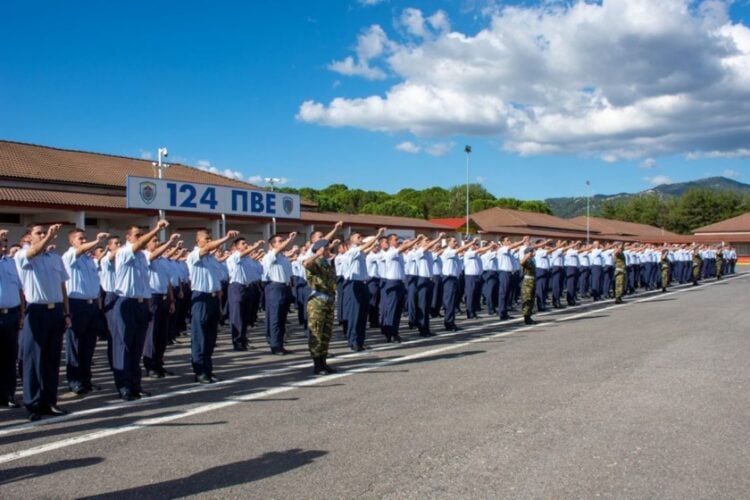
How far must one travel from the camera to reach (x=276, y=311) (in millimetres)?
11609

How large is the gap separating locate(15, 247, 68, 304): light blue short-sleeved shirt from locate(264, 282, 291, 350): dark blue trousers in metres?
4.57

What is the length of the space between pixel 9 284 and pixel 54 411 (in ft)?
5.17

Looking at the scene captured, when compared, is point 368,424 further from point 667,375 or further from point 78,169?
point 78,169

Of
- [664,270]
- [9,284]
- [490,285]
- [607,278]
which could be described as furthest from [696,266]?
[9,284]

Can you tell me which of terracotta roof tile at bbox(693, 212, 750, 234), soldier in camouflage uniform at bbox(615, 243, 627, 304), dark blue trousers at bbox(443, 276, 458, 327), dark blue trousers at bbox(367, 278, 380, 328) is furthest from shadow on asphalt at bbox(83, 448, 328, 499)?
terracotta roof tile at bbox(693, 212, 750, 234)

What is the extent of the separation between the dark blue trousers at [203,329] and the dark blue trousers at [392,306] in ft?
14.6

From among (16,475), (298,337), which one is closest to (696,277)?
(298,337)

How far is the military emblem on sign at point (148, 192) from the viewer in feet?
64.0

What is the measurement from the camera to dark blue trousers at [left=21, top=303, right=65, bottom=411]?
6938 mm

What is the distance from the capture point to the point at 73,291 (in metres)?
8.36

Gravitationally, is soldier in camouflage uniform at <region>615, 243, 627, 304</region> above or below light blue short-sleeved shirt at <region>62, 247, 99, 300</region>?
below

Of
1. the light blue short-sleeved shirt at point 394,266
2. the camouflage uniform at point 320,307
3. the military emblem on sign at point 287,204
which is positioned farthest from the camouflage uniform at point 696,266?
the camouflage uniform at point 320,307

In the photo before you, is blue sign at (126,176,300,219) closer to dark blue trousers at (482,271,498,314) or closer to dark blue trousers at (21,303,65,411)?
dark blue trousers at (482,271,498,314)

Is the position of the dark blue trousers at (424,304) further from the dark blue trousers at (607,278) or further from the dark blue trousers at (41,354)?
the dark blue trousers at (607,278)
